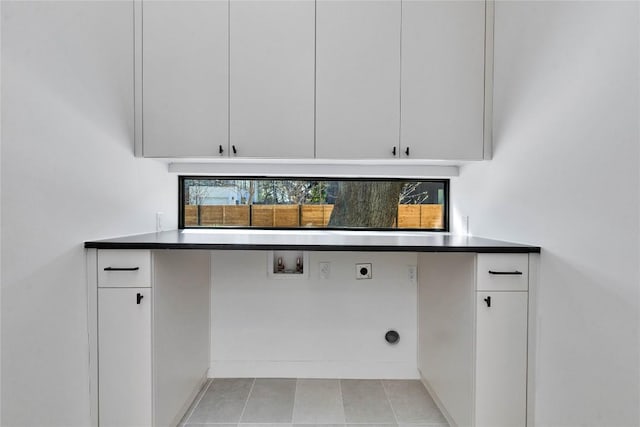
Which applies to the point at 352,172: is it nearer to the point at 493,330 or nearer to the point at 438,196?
the point at 438,196

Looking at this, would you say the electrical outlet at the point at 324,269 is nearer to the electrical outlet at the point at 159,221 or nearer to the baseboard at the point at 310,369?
the baseboard at the point at 310,369

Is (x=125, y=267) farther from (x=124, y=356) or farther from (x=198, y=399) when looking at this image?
(x=198, y=399)

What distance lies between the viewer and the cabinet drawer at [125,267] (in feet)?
4.41

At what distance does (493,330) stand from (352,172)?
1133 millimetres

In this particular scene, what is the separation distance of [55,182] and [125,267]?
1.39ft

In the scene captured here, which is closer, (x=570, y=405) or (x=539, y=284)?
(x=570, y=405)

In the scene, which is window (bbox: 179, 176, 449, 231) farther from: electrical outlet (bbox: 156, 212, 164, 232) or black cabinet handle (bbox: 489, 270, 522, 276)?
black cabinet handle (bbox: 489, 270, 522, 276)

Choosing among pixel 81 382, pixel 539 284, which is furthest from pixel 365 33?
pixel 81 382

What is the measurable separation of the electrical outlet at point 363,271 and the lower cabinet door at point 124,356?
123 centimetres

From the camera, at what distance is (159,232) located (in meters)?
1.88

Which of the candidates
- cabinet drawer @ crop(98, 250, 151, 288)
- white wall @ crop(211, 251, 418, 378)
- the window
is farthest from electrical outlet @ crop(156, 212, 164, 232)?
cabinet drawer @ crop(98, 250, 151, 288)

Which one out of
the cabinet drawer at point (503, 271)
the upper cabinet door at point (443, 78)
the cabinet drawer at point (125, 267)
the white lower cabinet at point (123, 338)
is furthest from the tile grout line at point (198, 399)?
the upper cabinet door at point (443, 78)

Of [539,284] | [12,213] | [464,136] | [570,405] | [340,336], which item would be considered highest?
[464,136]

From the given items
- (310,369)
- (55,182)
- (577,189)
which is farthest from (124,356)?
(577,189)
